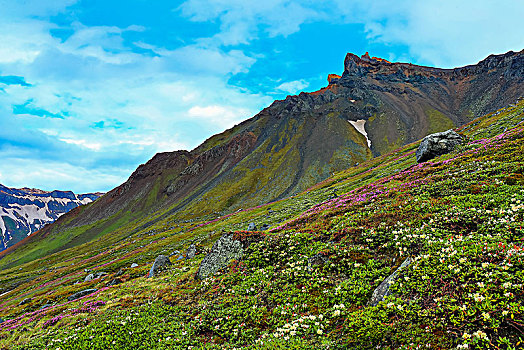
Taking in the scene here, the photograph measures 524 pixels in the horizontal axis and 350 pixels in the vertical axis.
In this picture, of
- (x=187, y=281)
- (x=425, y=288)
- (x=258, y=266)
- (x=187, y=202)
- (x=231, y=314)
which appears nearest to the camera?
(x=425, y=288)

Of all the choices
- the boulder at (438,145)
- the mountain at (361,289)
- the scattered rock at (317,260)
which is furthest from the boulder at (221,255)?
the boulder at (438,145)

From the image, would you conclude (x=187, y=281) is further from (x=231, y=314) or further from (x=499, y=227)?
(x=499, y=227)

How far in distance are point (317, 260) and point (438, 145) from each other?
40986 mm

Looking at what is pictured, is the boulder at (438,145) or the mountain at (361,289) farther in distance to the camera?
the boulder at (438,145)

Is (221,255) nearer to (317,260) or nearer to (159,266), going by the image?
(317,260)

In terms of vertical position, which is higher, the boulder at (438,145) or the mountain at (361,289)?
the boulder at (438,145)

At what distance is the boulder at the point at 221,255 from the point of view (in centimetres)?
2186

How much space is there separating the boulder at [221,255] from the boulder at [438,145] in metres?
41.3

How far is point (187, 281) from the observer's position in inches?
904

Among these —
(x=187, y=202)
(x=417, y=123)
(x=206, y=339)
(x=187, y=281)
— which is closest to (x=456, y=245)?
(x=206, y=339)

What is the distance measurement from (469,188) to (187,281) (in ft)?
87.2

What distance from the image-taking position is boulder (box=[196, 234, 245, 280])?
21859mm

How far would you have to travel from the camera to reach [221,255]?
22.6 metres

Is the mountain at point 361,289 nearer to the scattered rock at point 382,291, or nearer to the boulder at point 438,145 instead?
the scattered rock at point 382,291
